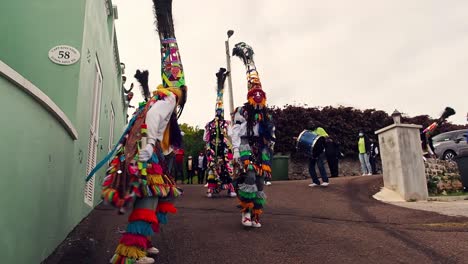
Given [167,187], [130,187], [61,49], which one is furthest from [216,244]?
[61,49]

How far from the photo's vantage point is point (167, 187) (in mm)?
3777

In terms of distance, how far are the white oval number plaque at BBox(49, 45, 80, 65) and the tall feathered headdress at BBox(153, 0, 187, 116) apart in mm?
1348

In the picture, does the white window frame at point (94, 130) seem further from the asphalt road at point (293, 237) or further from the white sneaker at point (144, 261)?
the white sneaker at point (144, 261)

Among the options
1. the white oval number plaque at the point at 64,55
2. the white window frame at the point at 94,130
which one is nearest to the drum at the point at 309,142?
the white window frame at the point at 94,130

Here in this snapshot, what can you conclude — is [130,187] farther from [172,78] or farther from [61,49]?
[61,49]

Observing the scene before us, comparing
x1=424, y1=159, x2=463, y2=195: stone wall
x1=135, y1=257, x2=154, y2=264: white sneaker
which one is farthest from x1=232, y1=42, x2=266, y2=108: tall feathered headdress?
x1=424, y1=159, x2=463, y2=195: stone wall

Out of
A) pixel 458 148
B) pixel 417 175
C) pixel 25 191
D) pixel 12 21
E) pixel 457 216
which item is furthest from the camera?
pixel 458 148

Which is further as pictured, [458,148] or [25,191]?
[458,148]

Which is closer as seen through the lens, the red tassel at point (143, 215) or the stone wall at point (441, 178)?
the red tassel at point (143, 215)

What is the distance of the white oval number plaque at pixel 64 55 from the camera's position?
5047 millimetres

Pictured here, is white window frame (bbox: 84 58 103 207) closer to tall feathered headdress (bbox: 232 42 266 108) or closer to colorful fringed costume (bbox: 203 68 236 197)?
tall feathered headdress (bbox: 232 42 266 108)

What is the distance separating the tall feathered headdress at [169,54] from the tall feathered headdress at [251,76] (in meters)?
1.74

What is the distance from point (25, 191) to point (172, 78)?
6.24 ft

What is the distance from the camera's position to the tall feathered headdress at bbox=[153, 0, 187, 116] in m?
4.32
